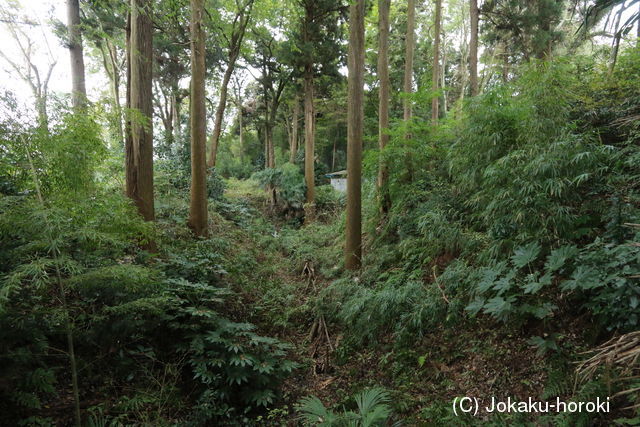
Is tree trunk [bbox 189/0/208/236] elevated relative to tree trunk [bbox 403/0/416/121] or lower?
lower

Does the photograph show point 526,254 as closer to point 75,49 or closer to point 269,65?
point 75,49

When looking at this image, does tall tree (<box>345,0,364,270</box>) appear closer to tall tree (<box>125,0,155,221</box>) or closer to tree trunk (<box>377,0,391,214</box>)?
tree trunk (<box>377,0,391,214</box>)

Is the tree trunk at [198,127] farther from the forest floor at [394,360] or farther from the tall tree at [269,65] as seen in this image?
the tall tree at [269,65]

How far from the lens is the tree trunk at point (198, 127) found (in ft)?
22.3

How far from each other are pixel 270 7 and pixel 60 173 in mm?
11926

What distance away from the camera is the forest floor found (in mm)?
3004

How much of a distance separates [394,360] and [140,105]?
5.27m

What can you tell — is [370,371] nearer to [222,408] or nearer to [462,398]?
[462,398]

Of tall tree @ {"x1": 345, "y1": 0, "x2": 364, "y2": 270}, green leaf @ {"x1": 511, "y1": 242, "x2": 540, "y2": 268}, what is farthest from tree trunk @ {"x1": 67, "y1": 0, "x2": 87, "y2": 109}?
green leaf @ {"x1": 511, "y1": 242, "x2": 540, "y2": 268}

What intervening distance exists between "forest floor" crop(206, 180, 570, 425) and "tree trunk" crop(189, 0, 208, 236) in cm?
132

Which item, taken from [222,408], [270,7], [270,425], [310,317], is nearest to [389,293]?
[310,317]

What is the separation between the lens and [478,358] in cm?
336

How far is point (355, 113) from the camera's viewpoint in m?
6.12

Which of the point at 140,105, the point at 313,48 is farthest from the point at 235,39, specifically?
the point at 140,105
